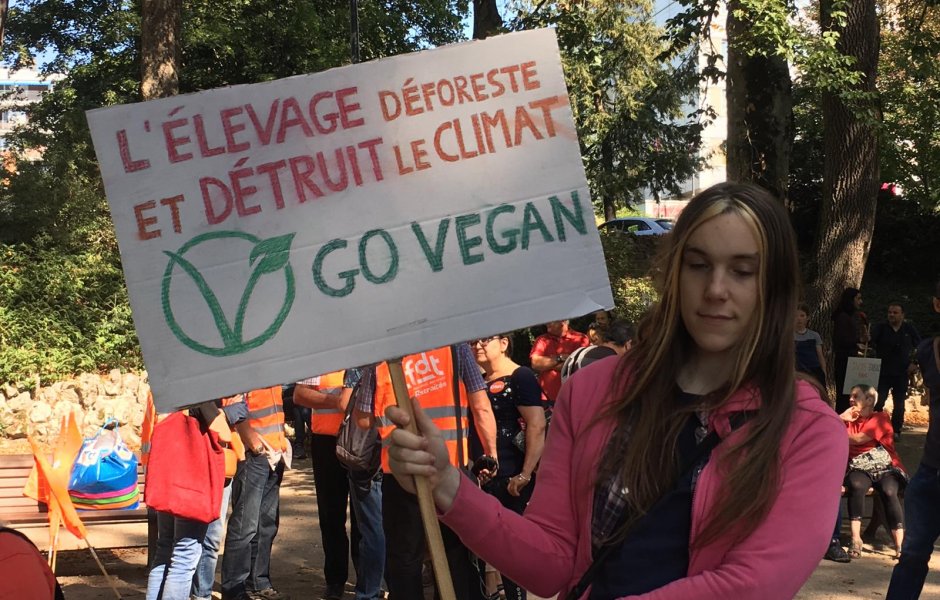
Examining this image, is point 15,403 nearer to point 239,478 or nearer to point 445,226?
point 239,478

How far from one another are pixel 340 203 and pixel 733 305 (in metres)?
0.95

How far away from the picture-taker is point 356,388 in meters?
6.50

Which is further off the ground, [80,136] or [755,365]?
[80,136]

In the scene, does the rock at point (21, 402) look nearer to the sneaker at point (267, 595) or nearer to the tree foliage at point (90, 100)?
the tree foliage at point (90, 100)

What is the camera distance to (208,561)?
7.22 metres

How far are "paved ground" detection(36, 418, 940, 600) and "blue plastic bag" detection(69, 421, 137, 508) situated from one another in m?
0.65

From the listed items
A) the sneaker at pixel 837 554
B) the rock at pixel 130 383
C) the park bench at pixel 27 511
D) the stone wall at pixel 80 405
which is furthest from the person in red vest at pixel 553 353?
the rock at pixel 130 383

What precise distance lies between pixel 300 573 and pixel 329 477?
114 centimetres

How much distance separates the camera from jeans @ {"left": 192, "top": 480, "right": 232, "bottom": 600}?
7.14 m

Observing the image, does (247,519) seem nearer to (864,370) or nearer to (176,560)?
(176,560)

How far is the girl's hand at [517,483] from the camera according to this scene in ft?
21.2

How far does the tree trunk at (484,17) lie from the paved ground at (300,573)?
1003 centimetres

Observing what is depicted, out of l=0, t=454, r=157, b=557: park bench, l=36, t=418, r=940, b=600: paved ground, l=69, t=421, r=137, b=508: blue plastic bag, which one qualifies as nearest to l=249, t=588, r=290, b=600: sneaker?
l=36, t=418, r=940, b=600: paved ground

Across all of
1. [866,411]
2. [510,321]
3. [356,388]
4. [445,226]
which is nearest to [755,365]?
A: [510,321]
